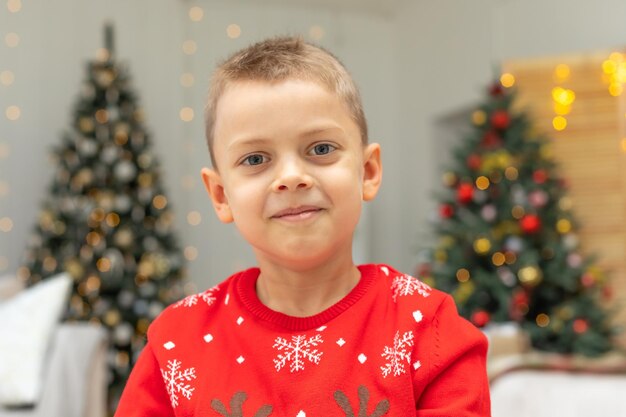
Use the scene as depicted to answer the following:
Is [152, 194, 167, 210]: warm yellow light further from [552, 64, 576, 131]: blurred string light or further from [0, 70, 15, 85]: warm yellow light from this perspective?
[552, 64, 576, 131]: blurred string light

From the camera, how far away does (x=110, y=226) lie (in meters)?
6.14

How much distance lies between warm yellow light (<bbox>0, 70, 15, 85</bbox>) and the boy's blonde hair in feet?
20.9

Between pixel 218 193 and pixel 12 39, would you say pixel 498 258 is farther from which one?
pixel 12 39

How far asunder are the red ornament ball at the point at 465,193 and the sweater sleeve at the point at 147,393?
14.4 ft

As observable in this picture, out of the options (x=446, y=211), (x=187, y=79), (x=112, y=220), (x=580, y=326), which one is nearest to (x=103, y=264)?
(x=112, y=220)

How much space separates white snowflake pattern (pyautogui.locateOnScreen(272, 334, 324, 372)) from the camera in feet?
3.22

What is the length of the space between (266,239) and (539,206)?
4389 millimetres

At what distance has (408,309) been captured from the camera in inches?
39.6

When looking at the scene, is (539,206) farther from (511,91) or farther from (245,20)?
(245,20)

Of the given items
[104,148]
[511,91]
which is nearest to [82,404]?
[104,148]

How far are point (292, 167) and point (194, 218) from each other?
22.0 feet

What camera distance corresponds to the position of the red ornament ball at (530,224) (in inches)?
197

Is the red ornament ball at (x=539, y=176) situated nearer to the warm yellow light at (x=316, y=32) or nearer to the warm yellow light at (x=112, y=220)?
the warm yellow light at (x=112, y=220)

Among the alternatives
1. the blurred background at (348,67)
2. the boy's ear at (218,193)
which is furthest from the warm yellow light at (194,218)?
the boy's ear at (218,193)
